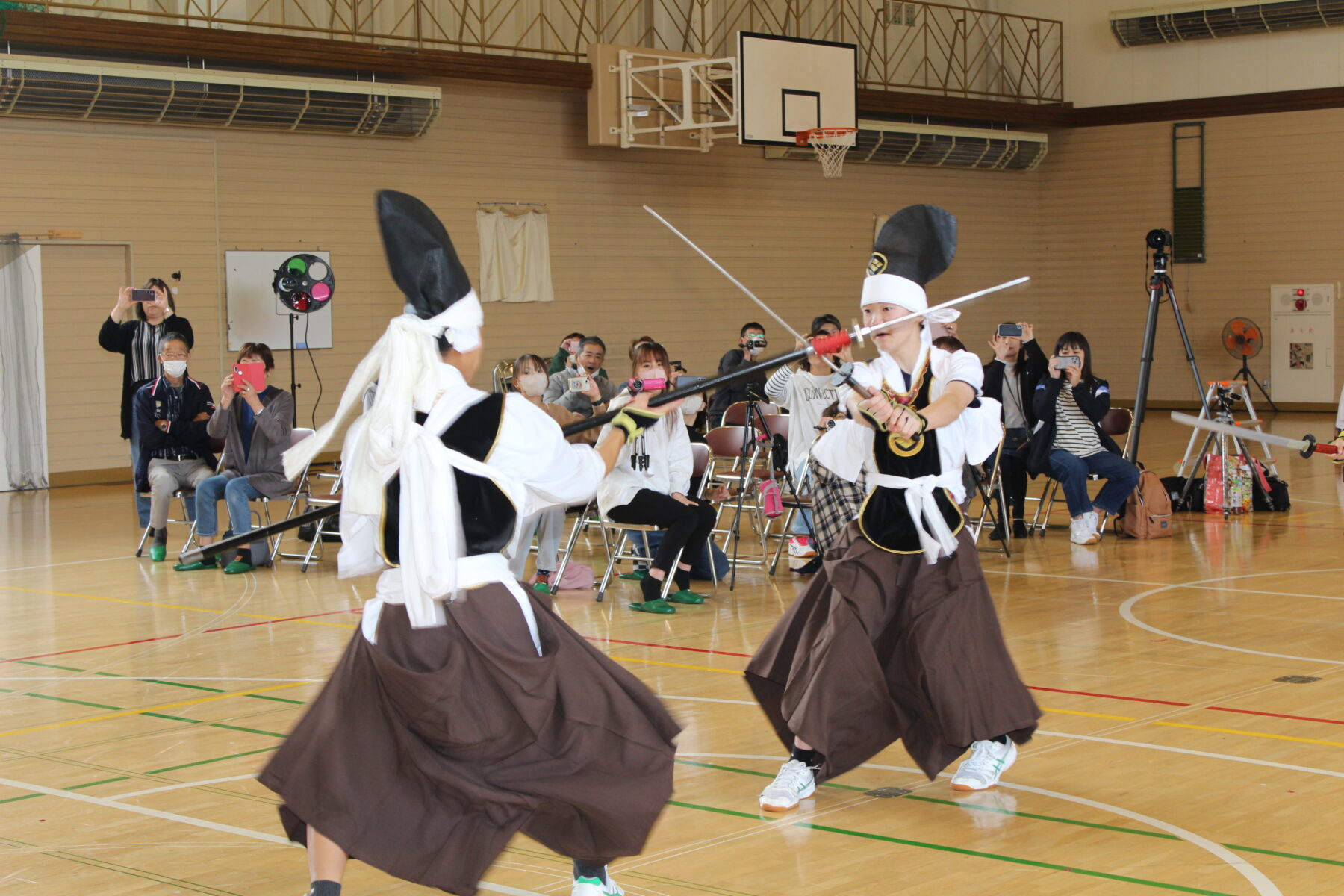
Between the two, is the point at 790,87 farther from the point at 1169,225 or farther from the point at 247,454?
the point at 247,454

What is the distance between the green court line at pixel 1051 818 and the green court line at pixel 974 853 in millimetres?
367

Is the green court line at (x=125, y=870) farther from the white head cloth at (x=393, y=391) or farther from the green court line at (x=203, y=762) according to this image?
the white head cloth at (x=393, y=391)

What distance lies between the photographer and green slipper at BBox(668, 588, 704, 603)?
335 inches

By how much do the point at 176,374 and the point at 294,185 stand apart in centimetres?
633

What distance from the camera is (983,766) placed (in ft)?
15.5

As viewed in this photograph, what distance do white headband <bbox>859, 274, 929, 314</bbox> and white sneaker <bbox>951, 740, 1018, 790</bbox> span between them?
1.39 meters

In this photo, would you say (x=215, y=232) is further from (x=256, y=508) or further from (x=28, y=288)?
(x=256, y=508)

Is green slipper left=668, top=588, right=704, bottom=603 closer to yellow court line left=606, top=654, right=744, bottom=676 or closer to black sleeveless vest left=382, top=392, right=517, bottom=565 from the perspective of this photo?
yellow court line left=606, top=654, right=744, bottom=676

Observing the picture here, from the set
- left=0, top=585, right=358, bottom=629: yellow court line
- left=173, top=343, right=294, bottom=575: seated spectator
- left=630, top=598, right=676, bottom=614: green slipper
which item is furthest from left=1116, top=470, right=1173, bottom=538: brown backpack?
left=173, top=343, right=294, bottom=575: seated spectator

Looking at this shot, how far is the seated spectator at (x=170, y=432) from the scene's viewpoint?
10406 mm

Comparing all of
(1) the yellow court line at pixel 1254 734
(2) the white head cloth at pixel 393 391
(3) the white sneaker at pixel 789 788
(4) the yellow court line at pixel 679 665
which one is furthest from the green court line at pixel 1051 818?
(2) the white head cloth at pixel 393 391

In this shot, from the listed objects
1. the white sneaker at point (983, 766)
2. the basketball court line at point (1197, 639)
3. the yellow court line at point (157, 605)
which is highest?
the white sneaker at point (983, 766)

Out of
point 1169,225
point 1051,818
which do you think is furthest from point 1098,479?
point 1169,225

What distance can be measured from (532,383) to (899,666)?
490 cm
